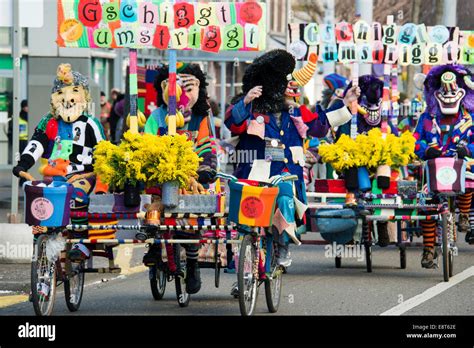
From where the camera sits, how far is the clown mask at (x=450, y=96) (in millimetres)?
17141

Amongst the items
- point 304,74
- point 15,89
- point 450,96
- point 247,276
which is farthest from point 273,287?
point 450,96

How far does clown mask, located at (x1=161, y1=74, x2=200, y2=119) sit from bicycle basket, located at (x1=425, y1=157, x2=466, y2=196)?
3194 mm

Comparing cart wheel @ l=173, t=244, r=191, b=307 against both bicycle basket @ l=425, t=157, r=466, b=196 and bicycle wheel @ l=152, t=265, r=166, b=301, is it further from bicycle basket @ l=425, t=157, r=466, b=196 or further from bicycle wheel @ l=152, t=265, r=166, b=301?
bicycle basket @ l=425, t=157, r=466, b=196

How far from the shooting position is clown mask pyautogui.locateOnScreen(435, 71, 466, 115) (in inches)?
675

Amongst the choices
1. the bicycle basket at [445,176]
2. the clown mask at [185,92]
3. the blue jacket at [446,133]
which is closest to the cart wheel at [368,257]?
the bicycle basket at [445,176]

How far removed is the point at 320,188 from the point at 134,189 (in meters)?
4.48

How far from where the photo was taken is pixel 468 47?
1883cm

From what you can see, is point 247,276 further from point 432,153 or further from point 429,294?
point 432,153

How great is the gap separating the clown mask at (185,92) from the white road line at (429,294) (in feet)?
7.56

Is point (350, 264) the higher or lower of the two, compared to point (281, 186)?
lower

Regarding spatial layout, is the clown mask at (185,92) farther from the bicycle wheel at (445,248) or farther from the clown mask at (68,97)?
the bicycle wheel at (445,248)

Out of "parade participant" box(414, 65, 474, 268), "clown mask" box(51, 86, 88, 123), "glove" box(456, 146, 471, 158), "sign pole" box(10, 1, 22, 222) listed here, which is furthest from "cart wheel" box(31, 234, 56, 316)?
"parade participant" box(414, 65, 474, 268)
